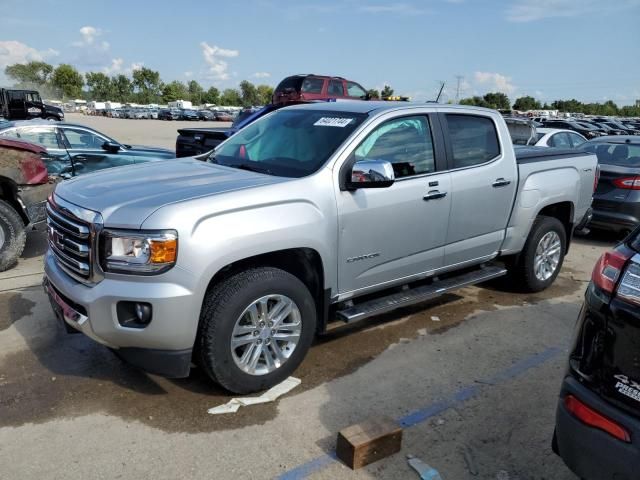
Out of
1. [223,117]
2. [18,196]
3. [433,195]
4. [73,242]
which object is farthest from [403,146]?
[223,117]

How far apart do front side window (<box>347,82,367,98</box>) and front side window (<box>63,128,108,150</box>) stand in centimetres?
916

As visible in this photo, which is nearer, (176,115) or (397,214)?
(397,214)

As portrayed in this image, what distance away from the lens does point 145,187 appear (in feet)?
11.4

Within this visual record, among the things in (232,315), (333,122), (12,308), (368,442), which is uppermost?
(333,122)

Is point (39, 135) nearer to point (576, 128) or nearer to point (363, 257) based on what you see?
point (363, 257)

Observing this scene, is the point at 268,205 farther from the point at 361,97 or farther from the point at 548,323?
the point at 361,97

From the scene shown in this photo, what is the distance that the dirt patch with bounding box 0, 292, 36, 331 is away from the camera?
478 cm

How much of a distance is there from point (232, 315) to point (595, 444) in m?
2.01

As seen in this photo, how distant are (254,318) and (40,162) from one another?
433 centimetres

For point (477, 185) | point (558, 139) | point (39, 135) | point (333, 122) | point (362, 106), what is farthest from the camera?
point (558, 139)

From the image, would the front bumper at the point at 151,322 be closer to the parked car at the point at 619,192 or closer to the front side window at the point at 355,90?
the parked car at the point at 619,192

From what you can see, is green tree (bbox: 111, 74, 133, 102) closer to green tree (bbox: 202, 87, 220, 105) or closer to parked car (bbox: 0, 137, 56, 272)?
green tree (bbox: 202, 87, 220, 105)

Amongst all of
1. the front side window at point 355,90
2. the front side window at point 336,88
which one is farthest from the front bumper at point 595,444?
the front side window at point 355,90

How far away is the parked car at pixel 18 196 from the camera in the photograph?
19.7ft
